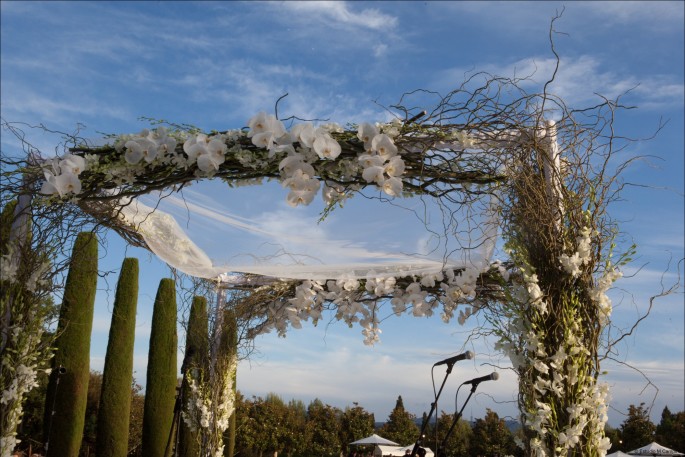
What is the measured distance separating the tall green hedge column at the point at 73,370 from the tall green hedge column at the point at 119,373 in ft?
1.25

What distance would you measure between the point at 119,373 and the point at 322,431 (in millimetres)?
5039

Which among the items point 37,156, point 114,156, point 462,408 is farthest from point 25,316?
point 462,408

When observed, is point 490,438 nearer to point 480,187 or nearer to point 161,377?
point 161,377

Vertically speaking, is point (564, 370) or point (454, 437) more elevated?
point (564, 370)

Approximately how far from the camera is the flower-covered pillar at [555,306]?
9.76 feet

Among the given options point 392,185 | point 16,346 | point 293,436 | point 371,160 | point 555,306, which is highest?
point 371,160

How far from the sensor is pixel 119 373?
11.4 meters

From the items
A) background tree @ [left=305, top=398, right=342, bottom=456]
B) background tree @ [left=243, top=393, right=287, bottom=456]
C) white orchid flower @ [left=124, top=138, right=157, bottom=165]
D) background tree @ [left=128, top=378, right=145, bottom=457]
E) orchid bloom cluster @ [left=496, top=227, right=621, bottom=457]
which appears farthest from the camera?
background tree @ [left=305, top=398, right=342, bottom=456]

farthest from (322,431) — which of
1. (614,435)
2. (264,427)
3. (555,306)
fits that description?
(555,306)

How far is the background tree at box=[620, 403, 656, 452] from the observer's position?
1389 cm

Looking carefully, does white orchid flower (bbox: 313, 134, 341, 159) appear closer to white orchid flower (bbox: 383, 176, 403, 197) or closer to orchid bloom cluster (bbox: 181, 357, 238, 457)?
white orchid flower (bbox: 383, 176, 403, 197)

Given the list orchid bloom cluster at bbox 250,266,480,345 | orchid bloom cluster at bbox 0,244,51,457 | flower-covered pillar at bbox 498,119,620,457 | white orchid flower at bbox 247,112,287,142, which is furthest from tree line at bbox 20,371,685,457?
white orchid flower at bbox 247,112,287,142

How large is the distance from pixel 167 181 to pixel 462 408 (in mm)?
2134

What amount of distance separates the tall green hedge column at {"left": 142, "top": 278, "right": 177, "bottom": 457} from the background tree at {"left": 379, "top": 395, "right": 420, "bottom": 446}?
5662 millimetres
